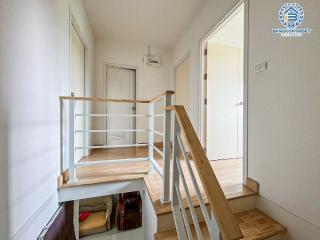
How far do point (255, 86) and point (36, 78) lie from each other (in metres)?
1.91

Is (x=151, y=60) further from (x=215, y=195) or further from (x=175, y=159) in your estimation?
(x=215, y=195)

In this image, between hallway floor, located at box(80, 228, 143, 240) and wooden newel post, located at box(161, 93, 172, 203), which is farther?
hallway floor, located at box(80, 228, 143, 240)

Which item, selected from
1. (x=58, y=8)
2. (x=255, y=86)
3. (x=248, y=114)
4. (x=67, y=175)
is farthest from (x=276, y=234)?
(x=58, y=8)

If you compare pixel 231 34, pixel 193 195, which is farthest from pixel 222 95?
pixel 193 195

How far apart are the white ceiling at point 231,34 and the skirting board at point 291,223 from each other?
7.41 feet

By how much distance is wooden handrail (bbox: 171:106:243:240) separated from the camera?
0.52 m

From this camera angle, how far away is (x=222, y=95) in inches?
103

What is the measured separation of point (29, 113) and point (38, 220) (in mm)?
812

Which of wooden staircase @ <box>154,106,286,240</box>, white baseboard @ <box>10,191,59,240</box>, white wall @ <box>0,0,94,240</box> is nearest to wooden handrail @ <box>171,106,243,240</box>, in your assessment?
wooden staircase @ <box>154,106,286,240</box>

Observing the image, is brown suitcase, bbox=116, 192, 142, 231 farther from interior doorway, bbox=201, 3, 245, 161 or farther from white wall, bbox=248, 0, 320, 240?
white wall, bbox=248, 0, 320, 240

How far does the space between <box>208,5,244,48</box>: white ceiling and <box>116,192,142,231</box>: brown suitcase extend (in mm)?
2955
